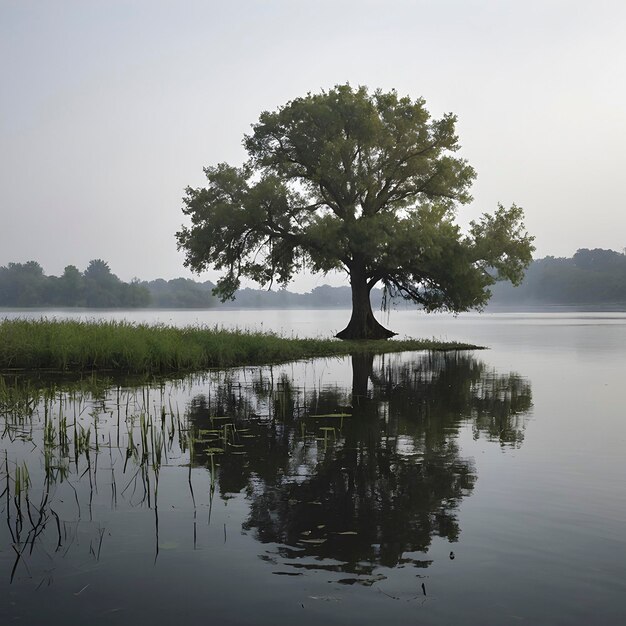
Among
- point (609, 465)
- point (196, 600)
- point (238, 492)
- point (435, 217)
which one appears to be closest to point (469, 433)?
point (609, 465)

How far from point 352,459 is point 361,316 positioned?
104ft

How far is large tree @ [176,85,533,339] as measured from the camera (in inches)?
1526

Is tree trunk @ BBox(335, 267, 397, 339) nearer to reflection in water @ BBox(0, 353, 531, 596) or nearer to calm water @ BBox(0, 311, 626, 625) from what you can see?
reflection in water @ BBox(0, 353, 531, 596)

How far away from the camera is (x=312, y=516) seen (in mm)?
6965

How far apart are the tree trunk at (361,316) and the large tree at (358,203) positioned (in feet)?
0.22

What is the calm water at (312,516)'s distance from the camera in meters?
5.03

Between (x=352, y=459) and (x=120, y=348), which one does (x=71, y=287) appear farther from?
(x=352, y=459)

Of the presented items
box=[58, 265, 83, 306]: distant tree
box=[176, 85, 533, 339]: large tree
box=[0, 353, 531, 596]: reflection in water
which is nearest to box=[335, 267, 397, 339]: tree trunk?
box=[176, 85, 533, 339]: large tree

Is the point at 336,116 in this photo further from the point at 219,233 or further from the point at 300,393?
the point at 300,393

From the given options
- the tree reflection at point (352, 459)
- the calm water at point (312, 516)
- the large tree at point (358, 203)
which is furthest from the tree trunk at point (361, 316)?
the calm water at point (312, 516)

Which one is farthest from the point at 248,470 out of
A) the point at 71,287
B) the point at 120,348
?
the point at 71,287

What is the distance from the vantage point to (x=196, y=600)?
5.06 meters

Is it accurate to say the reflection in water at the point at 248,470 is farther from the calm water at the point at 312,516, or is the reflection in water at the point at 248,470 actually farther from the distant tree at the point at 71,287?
the distant tree at the point at 71,287

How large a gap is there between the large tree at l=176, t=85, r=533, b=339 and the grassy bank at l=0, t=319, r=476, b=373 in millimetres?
13586
